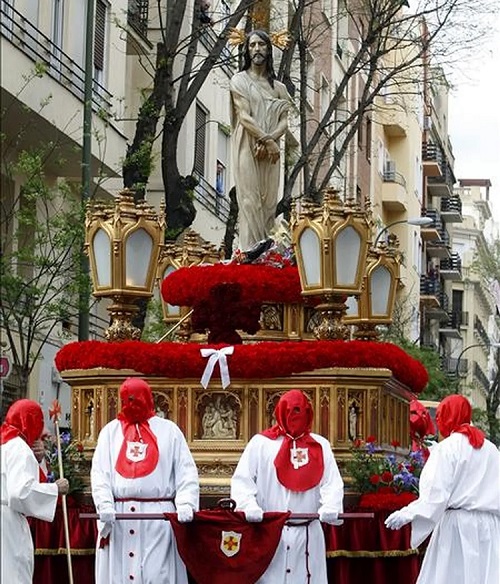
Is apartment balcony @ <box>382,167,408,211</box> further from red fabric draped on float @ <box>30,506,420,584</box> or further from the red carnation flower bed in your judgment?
red fabric draped on float @ <box>30,506,420,584</box>

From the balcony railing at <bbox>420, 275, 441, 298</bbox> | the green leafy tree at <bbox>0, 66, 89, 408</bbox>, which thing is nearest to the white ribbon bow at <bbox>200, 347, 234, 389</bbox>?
the green leafy tree at <bbox>0, 66, 89, 408</bbox>

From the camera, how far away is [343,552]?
1463 centimetres

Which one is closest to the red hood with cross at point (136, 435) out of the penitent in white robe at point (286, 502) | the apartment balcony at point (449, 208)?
the penitent in white robe at point (286, 502)

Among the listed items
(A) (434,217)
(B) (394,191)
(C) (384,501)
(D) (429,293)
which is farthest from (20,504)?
(A) (434,217)

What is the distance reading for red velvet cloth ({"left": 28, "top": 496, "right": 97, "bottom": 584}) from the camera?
48.8ft

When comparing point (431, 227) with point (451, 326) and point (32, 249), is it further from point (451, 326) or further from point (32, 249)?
point (32, 249)

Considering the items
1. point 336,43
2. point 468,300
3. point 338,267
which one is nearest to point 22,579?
point 338,267

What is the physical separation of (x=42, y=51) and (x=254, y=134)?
10.5 meters

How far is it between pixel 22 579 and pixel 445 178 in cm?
7675

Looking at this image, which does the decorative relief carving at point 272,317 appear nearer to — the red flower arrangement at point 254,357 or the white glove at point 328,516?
the red flower arrangement at point 254,357

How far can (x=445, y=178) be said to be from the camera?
8819 centimetres

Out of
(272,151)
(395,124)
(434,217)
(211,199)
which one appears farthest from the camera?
(434,217)

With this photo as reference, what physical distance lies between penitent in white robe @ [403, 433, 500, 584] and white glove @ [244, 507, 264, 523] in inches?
42.4

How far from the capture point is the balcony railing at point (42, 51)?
24.9 metres
